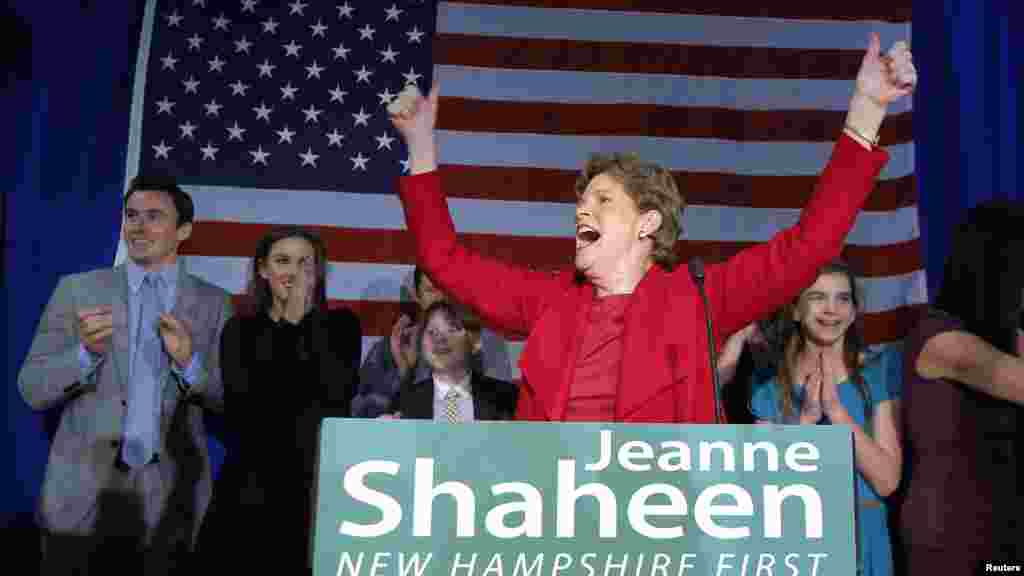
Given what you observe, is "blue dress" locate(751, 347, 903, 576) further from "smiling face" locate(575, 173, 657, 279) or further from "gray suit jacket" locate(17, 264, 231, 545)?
"gray suit jacket" locate(17, 264, 231, 545)

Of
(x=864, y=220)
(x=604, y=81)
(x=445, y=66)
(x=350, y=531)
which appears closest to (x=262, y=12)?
(x=445, y=66)

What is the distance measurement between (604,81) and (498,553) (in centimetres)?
324

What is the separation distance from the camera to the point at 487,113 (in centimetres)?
463

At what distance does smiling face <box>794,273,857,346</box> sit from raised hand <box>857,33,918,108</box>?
1.36m

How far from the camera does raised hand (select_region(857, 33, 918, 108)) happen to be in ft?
7.31

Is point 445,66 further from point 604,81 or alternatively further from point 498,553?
point 498,553

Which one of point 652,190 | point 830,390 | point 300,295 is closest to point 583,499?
point 652,190

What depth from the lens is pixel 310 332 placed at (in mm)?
3676

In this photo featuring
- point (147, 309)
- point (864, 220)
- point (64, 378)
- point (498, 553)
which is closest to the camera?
point (498, 553)

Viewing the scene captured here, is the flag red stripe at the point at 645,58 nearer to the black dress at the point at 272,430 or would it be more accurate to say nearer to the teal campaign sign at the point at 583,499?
the black dress at the point at 272,430

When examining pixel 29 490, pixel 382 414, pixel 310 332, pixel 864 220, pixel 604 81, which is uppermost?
pixel 604 81

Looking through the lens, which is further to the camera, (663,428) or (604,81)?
(604,81)

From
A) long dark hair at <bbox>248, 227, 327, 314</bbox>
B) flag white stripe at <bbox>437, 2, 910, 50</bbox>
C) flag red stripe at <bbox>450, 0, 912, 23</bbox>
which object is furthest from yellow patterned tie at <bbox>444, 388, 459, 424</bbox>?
flag red stripe at <bbox>450, 0, 912, 23</bbox>

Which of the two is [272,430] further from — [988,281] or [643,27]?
[643,27]
